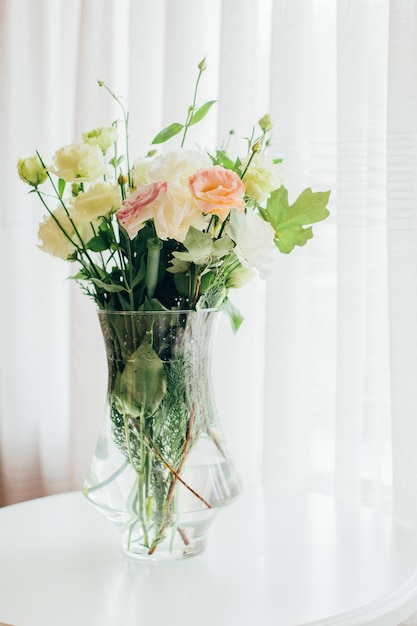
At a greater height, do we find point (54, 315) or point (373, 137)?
point (373, 137)

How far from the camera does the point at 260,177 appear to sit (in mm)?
837

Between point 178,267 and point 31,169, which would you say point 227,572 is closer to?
point 178,267

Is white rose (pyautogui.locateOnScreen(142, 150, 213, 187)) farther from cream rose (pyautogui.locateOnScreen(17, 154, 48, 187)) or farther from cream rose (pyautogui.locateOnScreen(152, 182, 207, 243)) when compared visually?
cream rose (pyautogui.locateOnScreen(17, 154, 48, 187))

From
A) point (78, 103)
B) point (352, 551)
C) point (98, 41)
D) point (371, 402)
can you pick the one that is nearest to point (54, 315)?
point (78, 103)

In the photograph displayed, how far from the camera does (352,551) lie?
3.01ft

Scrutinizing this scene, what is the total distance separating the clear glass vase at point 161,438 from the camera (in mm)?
833

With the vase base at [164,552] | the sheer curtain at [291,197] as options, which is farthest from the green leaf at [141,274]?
the sheer curtain at [291,197]

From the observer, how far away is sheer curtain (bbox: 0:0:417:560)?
1155 mm

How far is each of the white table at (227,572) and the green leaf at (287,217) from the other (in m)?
0.37

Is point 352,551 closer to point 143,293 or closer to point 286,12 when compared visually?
point 143,293

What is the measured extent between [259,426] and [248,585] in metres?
0.53

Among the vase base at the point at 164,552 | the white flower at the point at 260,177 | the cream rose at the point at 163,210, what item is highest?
the white flower at the point at 260,177

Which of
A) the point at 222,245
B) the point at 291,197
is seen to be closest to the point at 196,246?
the point at 222,245

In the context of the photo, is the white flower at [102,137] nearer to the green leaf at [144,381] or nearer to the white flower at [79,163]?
the white flower at [79,163]
